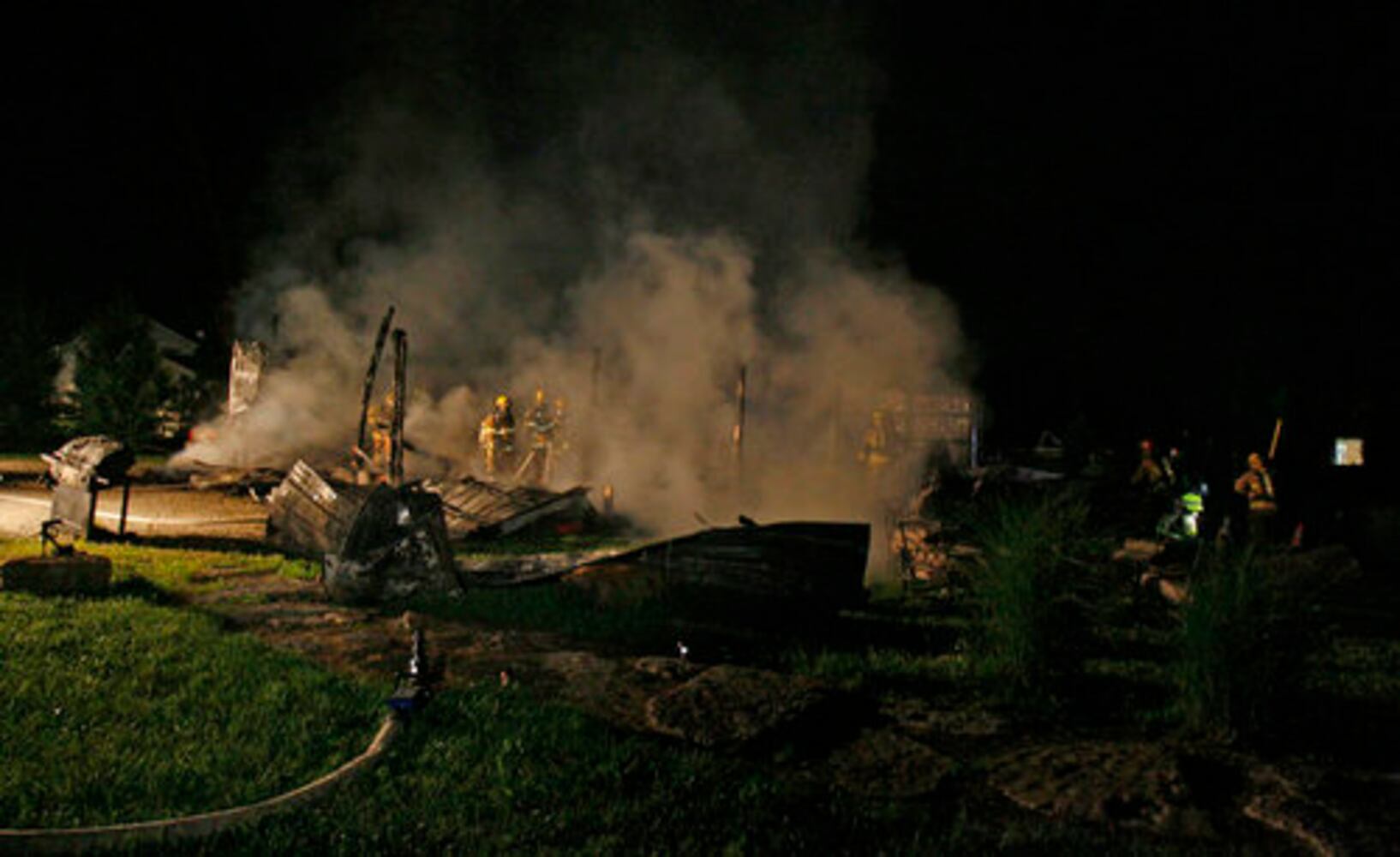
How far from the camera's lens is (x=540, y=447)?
17578 mm

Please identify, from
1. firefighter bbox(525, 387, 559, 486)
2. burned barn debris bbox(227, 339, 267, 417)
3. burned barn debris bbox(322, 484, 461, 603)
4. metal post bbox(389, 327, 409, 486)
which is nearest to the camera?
burned barn debris bbox(322, 484, 461, 603)

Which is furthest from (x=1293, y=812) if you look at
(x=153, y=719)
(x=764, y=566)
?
(x=153, y=719)

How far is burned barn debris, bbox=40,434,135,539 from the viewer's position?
999 centimetres

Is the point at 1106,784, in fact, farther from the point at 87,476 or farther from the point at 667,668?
the point at 87,476

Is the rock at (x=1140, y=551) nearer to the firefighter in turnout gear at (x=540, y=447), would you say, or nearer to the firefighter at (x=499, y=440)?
the firefighter in turnout gear at (x=540, y=447)

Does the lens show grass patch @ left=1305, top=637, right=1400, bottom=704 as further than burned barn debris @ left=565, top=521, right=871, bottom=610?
No

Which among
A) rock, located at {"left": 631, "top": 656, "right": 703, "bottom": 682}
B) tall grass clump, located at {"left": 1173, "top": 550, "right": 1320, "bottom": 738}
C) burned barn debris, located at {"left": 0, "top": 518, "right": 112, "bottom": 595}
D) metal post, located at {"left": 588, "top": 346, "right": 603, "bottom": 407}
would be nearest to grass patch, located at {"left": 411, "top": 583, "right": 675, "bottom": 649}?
rock, located at {"left": 631, "top": 656, "right": 703, "bottom": 682}

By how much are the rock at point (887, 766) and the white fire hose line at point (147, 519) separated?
37.8ft

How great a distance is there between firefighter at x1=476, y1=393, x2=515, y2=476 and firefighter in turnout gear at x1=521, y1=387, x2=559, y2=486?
422 mm

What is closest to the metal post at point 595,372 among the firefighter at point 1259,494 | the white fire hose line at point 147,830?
the firefighter at point 1259,494

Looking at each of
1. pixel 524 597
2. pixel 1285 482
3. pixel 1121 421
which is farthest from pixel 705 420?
pixel 1121 421

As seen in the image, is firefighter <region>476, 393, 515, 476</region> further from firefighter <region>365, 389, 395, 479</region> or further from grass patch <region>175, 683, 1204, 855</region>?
grass patch <region>175, 683, 1204, 855</region>

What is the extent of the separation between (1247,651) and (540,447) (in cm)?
1459

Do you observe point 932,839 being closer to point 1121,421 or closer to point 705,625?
point 705,625
